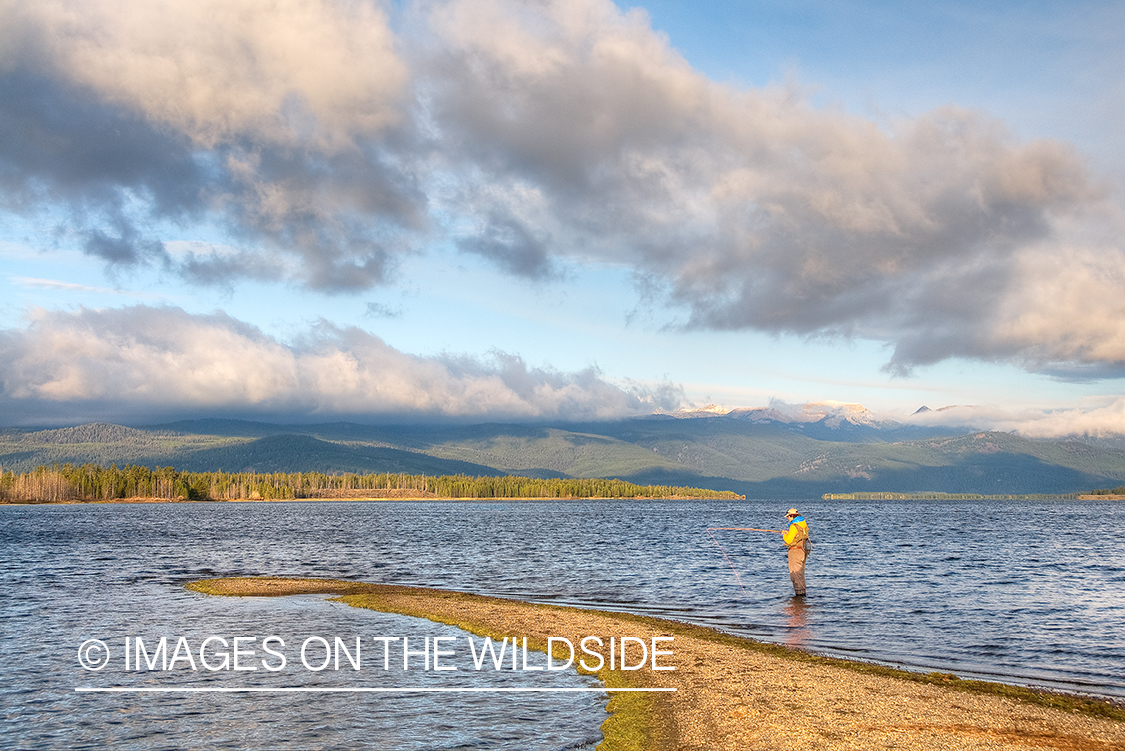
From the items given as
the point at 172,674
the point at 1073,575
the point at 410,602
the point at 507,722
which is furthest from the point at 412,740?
the point at 1073,575

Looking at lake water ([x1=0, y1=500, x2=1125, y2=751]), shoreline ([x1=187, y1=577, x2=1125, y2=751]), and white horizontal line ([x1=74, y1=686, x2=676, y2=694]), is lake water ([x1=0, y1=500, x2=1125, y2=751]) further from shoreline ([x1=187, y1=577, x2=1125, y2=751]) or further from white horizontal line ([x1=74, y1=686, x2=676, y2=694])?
shoreline ([x1=187, y1=577, x2=1125, y2=751])

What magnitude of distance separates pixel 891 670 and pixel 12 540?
115116 millimetres

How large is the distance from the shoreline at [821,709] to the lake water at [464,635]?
2.02 m

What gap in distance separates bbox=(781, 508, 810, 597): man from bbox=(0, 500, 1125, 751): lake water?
43.2 inches

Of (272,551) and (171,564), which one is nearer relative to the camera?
(171,564)

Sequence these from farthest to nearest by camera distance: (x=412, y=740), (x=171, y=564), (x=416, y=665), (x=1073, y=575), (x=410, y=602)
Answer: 1. (x=171, y=564)
2. (x=1073, y=575)
3. (x=410, y=602)
4. (x=416, y=665)
5. (x=412, y=740)

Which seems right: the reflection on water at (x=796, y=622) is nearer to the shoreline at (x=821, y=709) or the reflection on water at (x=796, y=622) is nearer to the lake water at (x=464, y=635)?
the lake water at (x=464, y=635)

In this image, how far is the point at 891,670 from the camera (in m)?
24.6

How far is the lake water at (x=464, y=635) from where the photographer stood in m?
19.9

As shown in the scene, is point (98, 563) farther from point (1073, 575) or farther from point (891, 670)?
point (1073, 575)

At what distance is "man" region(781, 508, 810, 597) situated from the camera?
3988 cm

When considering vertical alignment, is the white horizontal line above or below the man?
below

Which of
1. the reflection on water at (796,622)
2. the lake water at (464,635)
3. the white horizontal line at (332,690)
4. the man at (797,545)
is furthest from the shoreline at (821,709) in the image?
the man at (797,545)

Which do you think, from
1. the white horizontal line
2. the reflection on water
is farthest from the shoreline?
the reflection on water
